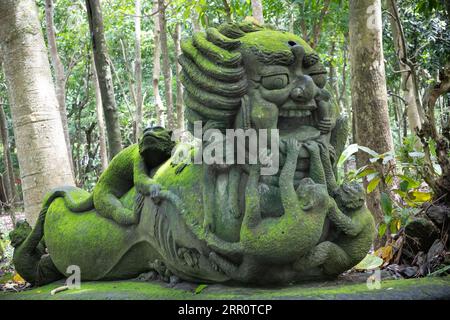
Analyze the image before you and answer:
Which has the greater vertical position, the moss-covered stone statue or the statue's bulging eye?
the statue's bulging eye

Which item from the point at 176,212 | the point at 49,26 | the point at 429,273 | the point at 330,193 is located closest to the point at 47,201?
the point at 176,212

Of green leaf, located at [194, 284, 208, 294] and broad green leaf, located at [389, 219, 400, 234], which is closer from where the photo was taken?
green leaf, located at [194, 284, 208, 294]

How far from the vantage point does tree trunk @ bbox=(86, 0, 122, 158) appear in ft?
16.5

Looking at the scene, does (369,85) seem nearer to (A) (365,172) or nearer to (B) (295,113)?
(A) (365,172)

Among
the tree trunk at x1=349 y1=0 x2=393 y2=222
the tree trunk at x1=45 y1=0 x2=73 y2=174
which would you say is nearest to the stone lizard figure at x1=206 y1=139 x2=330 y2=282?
the tree trunk at x1=349 y1=0 x2=393 y2=222

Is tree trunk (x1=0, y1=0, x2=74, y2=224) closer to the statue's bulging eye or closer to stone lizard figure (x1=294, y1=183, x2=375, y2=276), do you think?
the statue's bulging eye

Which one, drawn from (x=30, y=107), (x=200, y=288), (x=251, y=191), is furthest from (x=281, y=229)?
(x=30, y=107)

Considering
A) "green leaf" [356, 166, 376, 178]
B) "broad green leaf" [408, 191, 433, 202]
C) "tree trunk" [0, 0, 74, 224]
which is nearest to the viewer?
"broad green leaf" [408, 191, 433, 202]

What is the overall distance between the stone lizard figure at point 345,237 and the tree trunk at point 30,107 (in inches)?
118

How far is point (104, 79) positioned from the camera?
16.5ft

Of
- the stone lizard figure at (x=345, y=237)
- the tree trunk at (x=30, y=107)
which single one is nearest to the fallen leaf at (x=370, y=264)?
the stone lizard figure at (x=345, y=237)

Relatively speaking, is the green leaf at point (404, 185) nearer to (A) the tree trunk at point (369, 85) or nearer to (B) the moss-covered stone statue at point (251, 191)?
(A) the tree trunk at point (369, 85)
